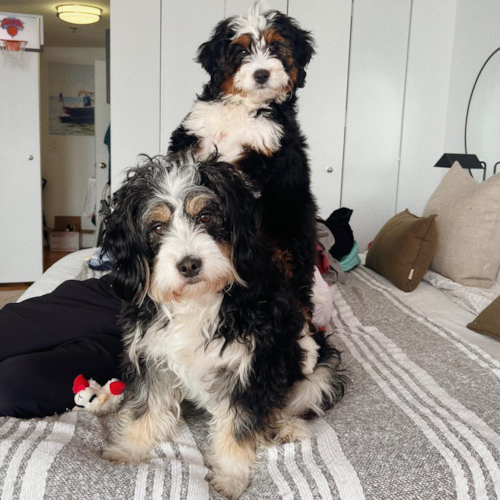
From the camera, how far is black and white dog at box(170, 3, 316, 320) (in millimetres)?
1643

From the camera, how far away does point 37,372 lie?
1440 mm

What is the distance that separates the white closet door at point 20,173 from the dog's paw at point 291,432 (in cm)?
421

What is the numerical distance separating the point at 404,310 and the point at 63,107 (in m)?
5.84

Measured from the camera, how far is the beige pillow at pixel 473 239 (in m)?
2.58

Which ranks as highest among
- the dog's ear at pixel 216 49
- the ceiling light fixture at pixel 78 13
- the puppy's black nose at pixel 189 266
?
the ceiling light fixture at pixel 78 13

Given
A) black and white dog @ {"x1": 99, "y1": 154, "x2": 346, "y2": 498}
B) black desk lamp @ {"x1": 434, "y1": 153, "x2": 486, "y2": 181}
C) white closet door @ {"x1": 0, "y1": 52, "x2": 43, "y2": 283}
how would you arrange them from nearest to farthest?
black and white dog @ {"x1": 99, "y1": 154, "x2": 346, "y2": 498} < black desk lamp @ {"x1": 434, "y1": 153, "x2": 486, "y2": 181} < white closet door @ {"x1": 0, "y1": 52, "x2": 43, "y2": 283}

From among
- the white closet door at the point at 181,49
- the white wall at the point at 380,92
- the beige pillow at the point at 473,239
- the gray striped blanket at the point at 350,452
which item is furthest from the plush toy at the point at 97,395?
the white closet door at the point at 181,49

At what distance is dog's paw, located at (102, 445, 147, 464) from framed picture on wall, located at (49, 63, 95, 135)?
Result: 6.26m

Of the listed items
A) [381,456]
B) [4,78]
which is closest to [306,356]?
[381,456]

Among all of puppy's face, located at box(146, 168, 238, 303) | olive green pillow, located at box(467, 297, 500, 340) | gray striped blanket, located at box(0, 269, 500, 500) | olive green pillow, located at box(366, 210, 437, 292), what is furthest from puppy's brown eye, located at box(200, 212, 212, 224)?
olive green pillow, located at box(366, 210, 437, 292)

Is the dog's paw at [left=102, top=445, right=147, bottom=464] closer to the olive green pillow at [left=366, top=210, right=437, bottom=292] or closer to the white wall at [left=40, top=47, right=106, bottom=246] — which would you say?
the olive green pillow at [left=366, top=210, right=437, bottom=292]

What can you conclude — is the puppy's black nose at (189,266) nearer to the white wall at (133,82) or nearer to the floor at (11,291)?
the white wall at (133,82)

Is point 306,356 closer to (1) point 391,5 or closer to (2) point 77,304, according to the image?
(2) point 77,304

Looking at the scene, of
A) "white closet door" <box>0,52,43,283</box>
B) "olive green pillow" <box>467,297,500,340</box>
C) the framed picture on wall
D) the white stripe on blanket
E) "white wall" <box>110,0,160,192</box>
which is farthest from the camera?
the framed picture on wall
